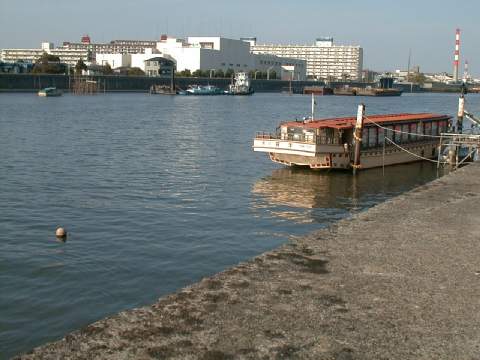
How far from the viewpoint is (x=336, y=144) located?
112ft

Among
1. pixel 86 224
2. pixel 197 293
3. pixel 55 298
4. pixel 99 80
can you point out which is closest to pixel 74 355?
pixel 197 293

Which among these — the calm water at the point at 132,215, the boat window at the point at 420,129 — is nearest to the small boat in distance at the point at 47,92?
the calm water at the point at 132,215

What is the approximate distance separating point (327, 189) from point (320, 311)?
74.6ft

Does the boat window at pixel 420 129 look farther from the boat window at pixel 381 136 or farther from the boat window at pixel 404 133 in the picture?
the boat window at pixel 381 136

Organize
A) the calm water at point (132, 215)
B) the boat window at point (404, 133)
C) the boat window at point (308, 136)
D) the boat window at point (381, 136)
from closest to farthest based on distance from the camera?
the calm water at point (132, 215) → the boat window at point (308, 136) → the boat window at point (381, 136) → the boat window at point (404, 133)

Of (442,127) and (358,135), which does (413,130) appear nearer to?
(442,127)

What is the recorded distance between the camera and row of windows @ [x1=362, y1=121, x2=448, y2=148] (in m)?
36.2

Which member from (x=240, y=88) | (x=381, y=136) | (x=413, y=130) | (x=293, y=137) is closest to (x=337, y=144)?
(x=293, y=137)

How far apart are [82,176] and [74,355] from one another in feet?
88.0

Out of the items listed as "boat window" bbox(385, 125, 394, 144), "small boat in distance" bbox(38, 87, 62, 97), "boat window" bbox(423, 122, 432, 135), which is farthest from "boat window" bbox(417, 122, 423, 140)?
"small boat in distance" bbox(38, 87, 62, 97)

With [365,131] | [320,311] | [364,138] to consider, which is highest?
[365,131]

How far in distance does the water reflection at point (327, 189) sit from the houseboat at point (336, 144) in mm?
683

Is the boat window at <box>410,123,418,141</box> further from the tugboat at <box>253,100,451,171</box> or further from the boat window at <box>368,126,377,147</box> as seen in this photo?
the boat window at <box>368,126,377,147</box>

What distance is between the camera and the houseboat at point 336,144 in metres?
33.8
